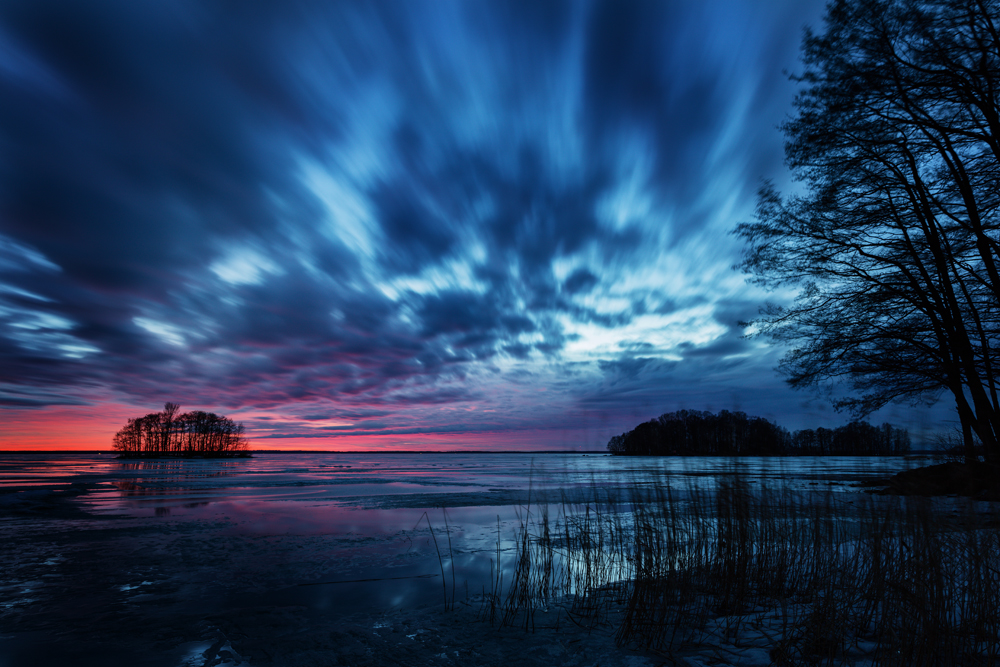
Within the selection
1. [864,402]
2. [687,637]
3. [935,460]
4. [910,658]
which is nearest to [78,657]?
[687,637]

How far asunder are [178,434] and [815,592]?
15106 cm

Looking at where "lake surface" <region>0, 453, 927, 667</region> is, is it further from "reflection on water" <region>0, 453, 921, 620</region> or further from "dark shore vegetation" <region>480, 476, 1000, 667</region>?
"dark shore vegetation" <region>480, 476, 1000, 667</region>

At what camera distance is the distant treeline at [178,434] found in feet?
383

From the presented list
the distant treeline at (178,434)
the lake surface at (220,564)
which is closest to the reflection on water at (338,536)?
the lake surface at (220,564)

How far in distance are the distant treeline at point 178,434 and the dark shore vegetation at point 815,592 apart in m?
136

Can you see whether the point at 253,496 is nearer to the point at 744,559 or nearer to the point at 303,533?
the point at 303,533

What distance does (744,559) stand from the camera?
5270mm

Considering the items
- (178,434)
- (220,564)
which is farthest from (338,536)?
(178,434)

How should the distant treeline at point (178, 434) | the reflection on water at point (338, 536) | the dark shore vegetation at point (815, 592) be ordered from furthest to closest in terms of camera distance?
the distant treeline at point (178, 434), the reflection on water at point (338, 536), the dark shore vegetation at point (815, 592)

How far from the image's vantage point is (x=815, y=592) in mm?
3629

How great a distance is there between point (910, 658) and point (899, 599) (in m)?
0.67

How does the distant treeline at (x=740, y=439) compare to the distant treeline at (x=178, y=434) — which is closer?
the distant treeline at (x=740, y=439)

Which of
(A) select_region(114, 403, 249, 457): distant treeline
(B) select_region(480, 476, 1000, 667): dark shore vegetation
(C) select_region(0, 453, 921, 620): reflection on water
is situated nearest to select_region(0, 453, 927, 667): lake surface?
(C) select_region(0, 453, 921, 620): reflection on water

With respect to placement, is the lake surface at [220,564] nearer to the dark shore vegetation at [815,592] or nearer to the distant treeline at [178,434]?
the dark shore vegetation at [815,592]
